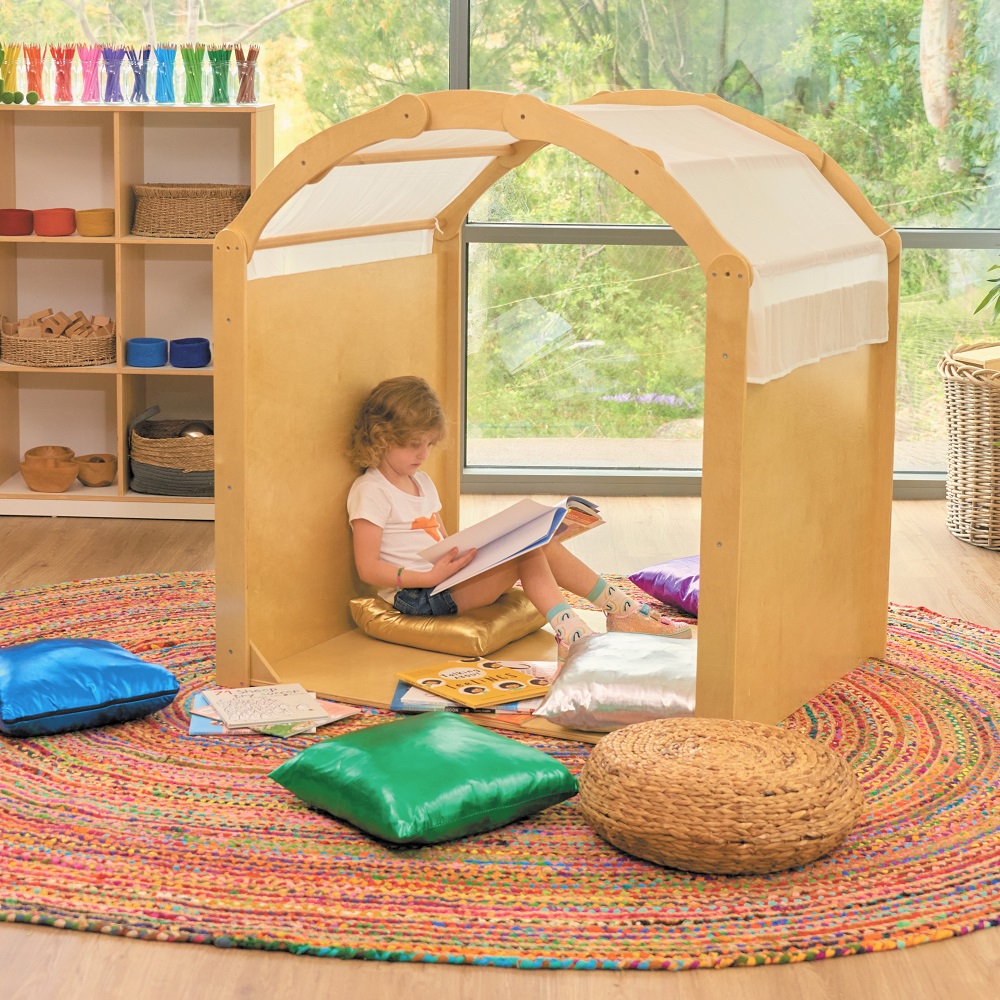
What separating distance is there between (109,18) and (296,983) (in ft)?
12.7

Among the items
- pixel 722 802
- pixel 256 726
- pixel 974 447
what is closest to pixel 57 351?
pixel 256 726

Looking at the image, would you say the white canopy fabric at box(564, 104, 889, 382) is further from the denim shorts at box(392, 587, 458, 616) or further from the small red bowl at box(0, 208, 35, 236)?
the small red bowl at box(0, 208, 35, 236)

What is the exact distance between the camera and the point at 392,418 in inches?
125

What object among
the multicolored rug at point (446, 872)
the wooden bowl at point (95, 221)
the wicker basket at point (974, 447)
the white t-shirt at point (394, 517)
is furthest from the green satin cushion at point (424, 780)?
the wooden bowl at point (95, 221)

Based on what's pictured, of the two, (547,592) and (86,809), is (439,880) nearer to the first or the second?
(86,809)

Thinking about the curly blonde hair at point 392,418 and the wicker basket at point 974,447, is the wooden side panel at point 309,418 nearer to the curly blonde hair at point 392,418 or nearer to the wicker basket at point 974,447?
the curly blonde hair at point 392,418

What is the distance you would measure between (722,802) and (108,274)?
3338 mm

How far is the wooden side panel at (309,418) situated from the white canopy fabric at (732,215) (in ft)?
0.21

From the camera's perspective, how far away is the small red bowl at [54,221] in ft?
14.6

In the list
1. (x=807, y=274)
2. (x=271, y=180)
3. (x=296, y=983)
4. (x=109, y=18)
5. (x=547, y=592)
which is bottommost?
(x=296, y=983)

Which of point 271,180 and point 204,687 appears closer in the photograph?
point 271,180

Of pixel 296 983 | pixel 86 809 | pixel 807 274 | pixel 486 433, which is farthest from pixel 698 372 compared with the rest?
pixel 296 983

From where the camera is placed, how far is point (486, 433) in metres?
5.08

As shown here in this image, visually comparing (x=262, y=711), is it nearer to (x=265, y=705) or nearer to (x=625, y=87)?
(x=265, y=705)
